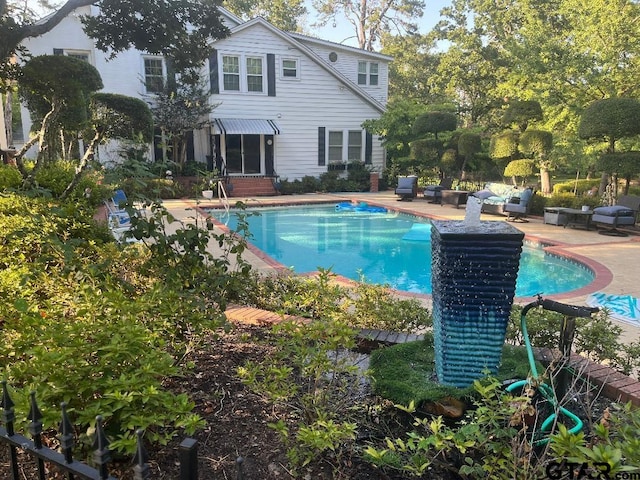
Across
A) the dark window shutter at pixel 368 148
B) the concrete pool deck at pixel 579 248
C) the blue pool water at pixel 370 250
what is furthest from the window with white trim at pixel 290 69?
the blue pool water at pixel 370 250

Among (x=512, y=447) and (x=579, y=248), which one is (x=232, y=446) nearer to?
(x=512, y=447)

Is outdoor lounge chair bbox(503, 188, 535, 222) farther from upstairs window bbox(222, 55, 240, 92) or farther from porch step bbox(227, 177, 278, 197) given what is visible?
upstairs window bbox(222, 55, 240, 92)

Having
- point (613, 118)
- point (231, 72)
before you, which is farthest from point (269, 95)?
point (613, 118)

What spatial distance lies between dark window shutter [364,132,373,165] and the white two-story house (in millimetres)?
50

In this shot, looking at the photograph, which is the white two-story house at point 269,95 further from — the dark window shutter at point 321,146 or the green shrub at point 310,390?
the green shrub at point 310,390

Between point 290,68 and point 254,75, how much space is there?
1.72 meters

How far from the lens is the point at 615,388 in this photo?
300 cm

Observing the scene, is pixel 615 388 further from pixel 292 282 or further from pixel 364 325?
pixel 292 282

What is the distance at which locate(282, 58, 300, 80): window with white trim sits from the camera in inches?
825

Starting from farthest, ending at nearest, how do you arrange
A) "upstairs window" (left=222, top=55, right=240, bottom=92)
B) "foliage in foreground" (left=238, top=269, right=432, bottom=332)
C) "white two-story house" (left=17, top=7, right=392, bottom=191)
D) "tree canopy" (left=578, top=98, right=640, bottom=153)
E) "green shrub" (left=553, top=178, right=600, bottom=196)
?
"upstairs window" (left=222, top=55, right=240, bottom=92), "white two-story house" (left=17, top=7, right=392, bottom=191), "green shrub" (left=553, top=178, right=600, bottom=196), "tree canopy" (left=578, top=98, right=640, bottom=153), "foliage in foreground" (left=238, top=269, right=432, bottom=332)

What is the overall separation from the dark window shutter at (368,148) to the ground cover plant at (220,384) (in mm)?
19153

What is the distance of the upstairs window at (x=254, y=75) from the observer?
2045 cm

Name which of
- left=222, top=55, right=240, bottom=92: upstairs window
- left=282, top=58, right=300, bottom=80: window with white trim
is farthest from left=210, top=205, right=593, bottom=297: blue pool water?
left=282, top=58, right=300, bottom=80: window with white trim

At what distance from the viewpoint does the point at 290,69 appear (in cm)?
2106
